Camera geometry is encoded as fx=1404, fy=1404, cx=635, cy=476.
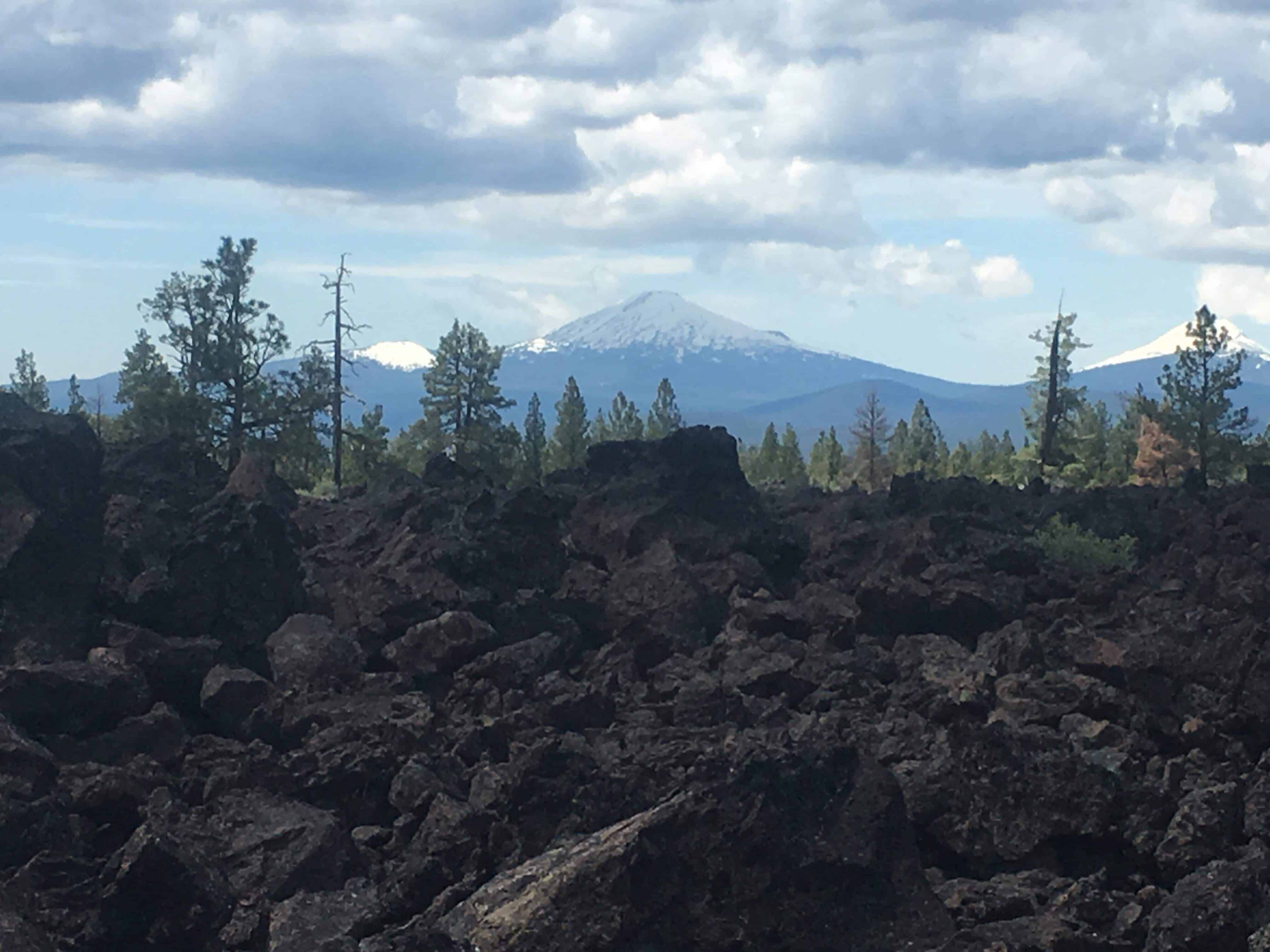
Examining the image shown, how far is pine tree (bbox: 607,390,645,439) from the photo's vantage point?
10219cm

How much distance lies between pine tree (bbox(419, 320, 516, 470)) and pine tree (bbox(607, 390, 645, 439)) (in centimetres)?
3137

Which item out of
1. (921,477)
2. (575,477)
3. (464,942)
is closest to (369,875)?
(464,942)

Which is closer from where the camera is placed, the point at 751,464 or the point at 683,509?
the point at 683,509

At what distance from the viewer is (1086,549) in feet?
81.4

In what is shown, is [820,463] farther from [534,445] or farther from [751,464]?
[534,445]

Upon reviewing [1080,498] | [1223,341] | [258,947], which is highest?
[1223,341]

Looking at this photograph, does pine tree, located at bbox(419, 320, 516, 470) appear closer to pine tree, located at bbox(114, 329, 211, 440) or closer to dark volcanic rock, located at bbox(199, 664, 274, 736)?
pine tree, located at bbox(114, 329, 211, 440)

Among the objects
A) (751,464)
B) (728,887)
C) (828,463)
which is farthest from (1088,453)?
(728,887)

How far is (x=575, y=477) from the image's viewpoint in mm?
30406

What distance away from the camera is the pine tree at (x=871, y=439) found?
7881 centimetres

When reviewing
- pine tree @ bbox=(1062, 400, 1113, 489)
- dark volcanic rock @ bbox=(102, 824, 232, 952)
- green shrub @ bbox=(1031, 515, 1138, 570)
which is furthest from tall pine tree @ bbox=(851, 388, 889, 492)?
dark volcanic rock @ bbox=(102, 824, 232, 952)

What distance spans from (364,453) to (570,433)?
31.5m

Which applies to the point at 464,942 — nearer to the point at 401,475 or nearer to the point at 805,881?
the point at 805,881

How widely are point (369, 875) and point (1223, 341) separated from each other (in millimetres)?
64419
